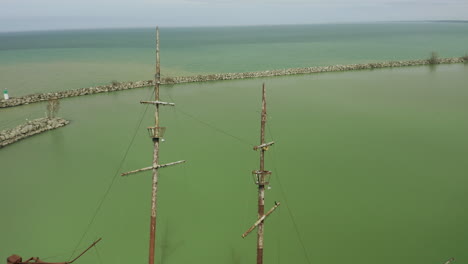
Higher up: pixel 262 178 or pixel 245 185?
pixel 262 178

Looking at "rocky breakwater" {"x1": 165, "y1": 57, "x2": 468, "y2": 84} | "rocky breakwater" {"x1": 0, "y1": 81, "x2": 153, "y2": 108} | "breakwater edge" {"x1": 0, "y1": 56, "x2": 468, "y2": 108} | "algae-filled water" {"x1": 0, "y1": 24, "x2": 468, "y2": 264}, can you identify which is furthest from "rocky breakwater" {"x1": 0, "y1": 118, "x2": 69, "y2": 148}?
"rocky breakwater" {"x1": 165, "y1": 57, "x2": 468, "y2": 84}

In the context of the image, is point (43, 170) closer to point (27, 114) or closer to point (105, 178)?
point (105, 178)

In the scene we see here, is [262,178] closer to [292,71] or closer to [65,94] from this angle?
[65,94]

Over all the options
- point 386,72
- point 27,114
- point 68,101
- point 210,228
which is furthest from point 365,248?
point 386,72

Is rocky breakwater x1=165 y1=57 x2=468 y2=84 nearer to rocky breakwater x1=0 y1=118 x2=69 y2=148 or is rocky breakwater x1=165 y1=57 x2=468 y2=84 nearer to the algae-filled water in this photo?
the algae-filled water

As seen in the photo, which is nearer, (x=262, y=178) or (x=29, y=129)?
(x=262, y=178)

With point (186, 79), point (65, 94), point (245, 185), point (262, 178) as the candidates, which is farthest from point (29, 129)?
point (186, 79)
